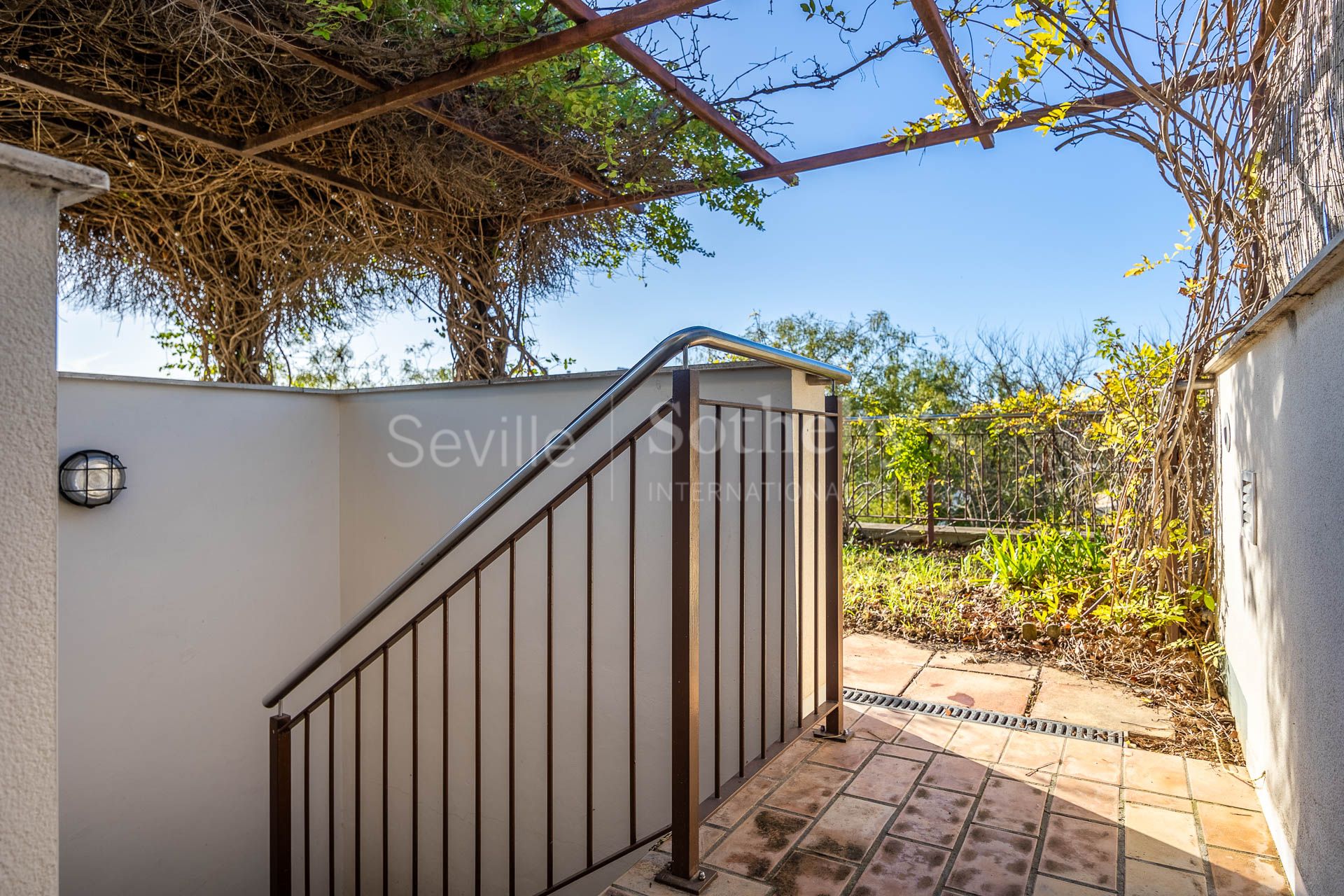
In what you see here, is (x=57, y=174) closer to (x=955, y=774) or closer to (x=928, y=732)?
(x=955, y=774)

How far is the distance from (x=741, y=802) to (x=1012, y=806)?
76 centimetres

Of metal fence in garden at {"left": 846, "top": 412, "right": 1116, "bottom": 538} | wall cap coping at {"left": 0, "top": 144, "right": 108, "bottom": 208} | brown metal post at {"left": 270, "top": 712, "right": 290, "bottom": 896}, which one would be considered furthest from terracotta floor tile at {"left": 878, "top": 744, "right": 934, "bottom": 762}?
metal fence in garden at {"left": 846, "top": 412, "right": 1116, "bottom": 538}

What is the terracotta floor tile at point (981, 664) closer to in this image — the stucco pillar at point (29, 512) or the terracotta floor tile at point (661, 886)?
the terracotta floor tile at point (661, 886)

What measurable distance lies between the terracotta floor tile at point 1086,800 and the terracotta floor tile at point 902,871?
480 mm

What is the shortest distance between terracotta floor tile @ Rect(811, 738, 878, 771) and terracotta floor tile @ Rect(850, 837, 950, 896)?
469mm

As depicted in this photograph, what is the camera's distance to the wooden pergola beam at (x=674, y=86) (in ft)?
7.77

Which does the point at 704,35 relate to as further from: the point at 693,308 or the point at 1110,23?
the point at 693,308

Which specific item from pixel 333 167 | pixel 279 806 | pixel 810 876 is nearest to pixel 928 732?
pixel 810 876

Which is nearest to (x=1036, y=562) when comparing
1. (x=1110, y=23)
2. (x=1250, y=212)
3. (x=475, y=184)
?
(x=1250, y=212)

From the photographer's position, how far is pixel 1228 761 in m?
2.35

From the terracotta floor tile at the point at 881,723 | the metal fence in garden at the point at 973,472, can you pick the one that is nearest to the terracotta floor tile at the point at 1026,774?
the terracotta floor tile at the point at 881,723

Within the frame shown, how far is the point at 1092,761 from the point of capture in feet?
7.83

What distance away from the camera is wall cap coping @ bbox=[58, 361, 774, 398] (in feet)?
8.16

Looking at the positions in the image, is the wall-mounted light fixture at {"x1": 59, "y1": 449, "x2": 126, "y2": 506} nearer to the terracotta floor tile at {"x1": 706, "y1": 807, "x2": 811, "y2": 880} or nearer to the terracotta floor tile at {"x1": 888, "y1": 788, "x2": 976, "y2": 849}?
the terracotta floor tile at {"x1": 706, "y1": 807, "x2": 811, "y2": 880}
